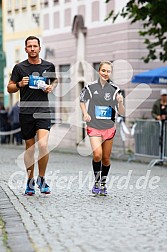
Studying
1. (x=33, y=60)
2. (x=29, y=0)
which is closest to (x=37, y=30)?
(x=29, y=0)

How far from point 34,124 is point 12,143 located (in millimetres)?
26120

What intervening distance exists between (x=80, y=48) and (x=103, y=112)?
71.2 feet

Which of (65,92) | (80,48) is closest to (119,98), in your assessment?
(65,92)

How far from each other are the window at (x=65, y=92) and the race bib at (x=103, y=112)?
66.5ft

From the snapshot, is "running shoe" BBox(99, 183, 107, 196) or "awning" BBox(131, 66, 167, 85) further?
"awning" BBox(131, 66, 167, 85)

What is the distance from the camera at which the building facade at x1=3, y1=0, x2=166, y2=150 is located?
28.9m

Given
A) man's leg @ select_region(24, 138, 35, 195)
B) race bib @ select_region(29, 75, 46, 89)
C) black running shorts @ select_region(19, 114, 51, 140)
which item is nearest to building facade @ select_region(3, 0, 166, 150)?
man's leg @ select_region(24, 138, 35, 195)

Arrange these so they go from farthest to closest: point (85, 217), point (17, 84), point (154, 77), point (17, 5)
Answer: point (17, 5), point (154, 77), point (17, 84), point (85, 217)

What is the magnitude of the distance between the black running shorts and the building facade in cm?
1319

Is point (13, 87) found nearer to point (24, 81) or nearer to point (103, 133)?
point (24, 81)

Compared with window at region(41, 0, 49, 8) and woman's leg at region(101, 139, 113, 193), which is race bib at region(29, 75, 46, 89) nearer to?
woman's leg at region(101, 139, 113, 193)

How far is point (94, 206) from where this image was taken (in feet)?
33.6

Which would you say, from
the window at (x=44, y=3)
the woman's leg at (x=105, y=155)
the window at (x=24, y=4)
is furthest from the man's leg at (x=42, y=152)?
the window at (x=24, y=4)

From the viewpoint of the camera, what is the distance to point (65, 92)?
1267 inches
